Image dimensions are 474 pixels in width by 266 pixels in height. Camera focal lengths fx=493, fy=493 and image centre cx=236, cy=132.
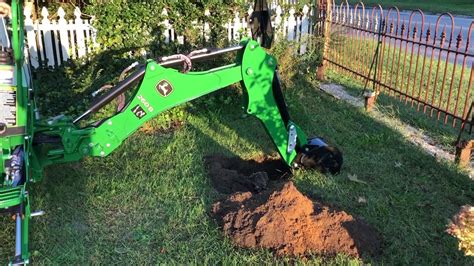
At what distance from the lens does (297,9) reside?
922cm

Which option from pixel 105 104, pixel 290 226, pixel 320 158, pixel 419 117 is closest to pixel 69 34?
pixel 105 104

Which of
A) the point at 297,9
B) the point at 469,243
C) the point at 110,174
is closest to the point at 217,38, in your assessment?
the point at 297,9

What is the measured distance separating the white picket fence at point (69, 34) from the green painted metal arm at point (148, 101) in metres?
3.86

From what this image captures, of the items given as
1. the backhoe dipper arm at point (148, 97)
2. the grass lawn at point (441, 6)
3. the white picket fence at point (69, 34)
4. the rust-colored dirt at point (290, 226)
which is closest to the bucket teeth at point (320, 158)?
the rust-colored dirt at point (290, 226)

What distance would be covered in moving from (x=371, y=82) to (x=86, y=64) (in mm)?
4941

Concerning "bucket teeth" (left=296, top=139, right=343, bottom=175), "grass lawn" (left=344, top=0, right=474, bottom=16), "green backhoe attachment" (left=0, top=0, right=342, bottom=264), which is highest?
"green backhoe attachment" (left=0, top=0, right=342, bottom=264)

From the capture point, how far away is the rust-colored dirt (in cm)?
395

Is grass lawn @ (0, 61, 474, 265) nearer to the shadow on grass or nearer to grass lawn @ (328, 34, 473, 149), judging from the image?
the shadow on grass

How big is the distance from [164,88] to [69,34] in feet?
17.0

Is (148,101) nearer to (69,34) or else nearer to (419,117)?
(419,117)

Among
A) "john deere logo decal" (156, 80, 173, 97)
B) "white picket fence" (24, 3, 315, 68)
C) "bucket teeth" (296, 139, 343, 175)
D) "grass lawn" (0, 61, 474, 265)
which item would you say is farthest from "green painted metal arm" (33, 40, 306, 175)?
"white picket fence" (24, 3, 315, 68)

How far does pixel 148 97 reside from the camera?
426 centimetres

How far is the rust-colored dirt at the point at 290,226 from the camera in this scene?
3.95 metres

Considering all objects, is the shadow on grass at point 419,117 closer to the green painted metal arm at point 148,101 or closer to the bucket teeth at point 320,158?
the bucket teeth at point 320,158
